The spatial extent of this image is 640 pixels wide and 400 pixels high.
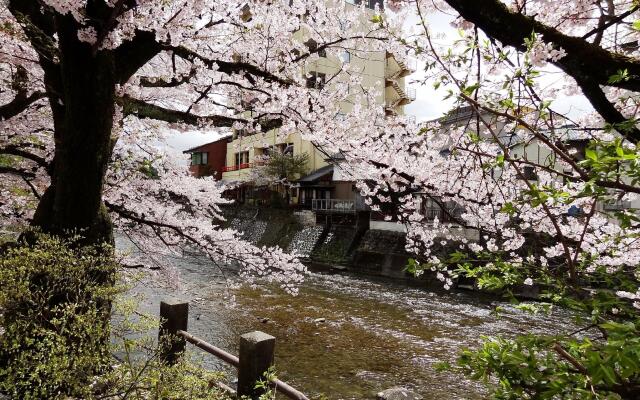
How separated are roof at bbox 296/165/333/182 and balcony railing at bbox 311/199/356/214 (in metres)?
1.86

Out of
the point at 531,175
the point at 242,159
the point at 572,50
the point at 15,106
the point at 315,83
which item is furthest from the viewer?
the point at 242,159

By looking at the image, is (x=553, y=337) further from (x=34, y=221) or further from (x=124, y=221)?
(x=124, y=221)

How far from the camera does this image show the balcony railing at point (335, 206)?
2700 centimetres

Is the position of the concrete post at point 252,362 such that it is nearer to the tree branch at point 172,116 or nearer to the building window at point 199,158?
the tree branch at point 172,116

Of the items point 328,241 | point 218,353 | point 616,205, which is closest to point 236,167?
point 328,241

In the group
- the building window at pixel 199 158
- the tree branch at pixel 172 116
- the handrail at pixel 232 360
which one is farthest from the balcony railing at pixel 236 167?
the handrail at pixel 232 360

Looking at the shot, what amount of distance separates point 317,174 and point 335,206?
12.2 ft

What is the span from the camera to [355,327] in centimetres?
1184

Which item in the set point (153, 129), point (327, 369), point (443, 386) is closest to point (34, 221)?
point (153, 129)

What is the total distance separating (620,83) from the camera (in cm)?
229

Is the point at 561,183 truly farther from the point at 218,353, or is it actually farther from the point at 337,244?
the point at 337,244

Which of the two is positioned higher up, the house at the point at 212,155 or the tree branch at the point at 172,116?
the house at the point at 212,155

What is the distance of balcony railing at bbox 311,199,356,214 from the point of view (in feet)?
88.6

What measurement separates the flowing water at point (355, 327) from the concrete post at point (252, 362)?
329 cm
